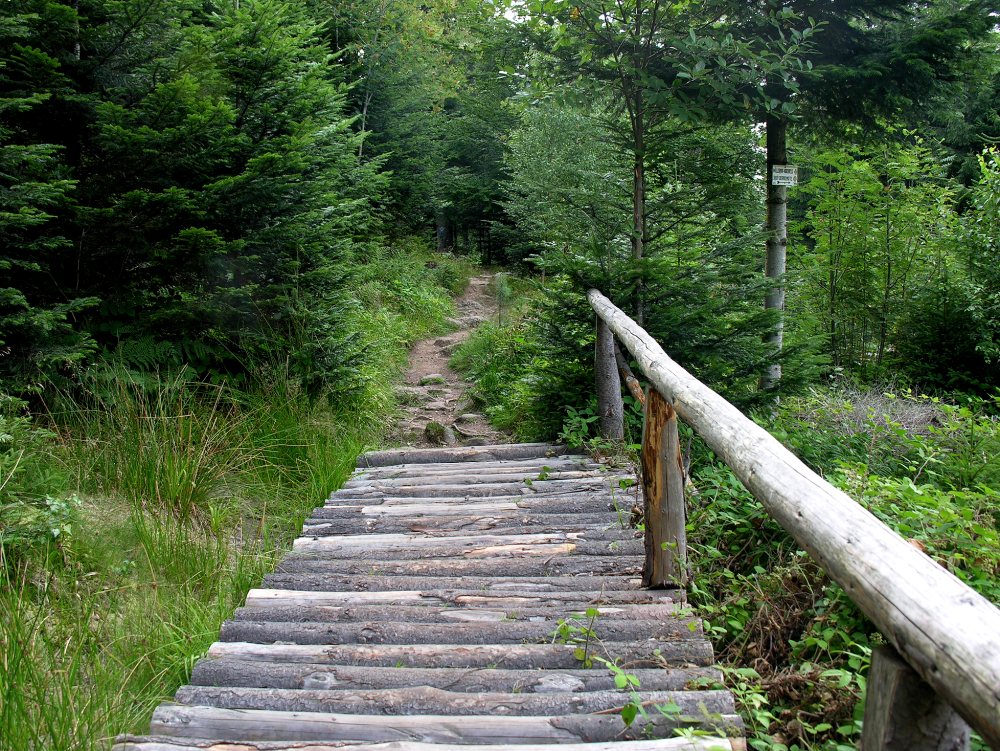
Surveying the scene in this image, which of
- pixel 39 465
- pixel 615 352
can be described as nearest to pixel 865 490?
pixel 615 352

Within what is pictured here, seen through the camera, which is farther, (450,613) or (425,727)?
(450,613)

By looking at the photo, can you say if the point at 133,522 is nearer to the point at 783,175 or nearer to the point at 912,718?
the point at 912,718

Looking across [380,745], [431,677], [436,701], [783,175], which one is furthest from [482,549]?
[783,175]

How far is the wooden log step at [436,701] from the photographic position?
222 cm

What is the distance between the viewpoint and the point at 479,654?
8.61 feet

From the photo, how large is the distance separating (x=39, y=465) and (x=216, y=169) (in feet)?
9.59

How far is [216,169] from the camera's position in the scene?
589 cm

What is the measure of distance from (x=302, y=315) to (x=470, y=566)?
11.7 ft

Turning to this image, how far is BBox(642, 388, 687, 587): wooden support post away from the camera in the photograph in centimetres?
295

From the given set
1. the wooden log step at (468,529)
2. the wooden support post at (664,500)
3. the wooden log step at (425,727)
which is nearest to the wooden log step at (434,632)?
the wooden support post at (664,500)

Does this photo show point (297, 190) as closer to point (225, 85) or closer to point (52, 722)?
point (225, 85)

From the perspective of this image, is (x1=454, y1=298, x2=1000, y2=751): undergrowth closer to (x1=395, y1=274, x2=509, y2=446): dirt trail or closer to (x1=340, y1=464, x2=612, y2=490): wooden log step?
(x1=340, y1=464, x2=612, y2=490): wooden log step

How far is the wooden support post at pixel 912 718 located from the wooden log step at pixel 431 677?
1.22m

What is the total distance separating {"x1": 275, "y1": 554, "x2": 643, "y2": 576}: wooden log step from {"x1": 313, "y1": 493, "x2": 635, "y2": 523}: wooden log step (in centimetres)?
68
